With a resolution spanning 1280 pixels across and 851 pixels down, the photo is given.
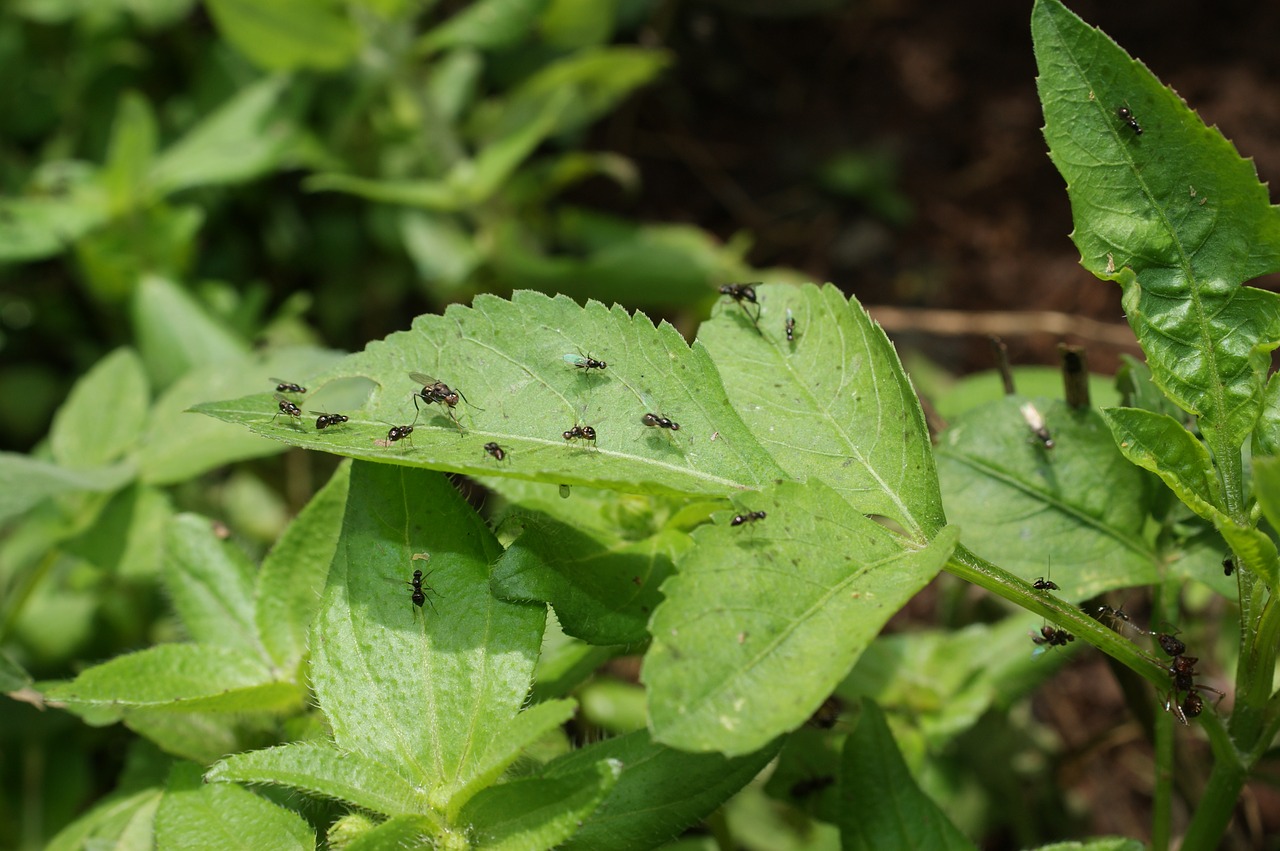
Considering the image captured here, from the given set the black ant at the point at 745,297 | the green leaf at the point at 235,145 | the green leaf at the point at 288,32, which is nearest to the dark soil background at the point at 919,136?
the green leaf at the point at 288,32

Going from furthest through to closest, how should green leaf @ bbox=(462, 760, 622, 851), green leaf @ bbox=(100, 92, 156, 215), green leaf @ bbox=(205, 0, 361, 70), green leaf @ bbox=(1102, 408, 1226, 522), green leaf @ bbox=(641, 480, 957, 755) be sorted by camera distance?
green leaf @ bbox=(205, 0, 361, 70) < green leaf @ bbox=(100, 92, 156, 215) < green leaf @ bbox=(1102, 408, 1226, 522) < green leaf @ bbox=(462, 760, 622, 851) < green leaf @ bbox=(641, 480, 957, 755)

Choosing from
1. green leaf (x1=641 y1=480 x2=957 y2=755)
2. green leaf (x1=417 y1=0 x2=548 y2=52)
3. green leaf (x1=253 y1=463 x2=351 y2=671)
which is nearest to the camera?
green leaf (x1=641 y1=480 x2=957 y2=755)

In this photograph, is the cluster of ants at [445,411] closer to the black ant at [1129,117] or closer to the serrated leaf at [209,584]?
the serrated leaf at [209,584]

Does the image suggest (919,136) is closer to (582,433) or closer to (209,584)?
(582,433)

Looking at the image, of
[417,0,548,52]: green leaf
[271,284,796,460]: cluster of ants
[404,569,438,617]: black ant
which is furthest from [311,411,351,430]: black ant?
[417,0,548,52]: green leaf

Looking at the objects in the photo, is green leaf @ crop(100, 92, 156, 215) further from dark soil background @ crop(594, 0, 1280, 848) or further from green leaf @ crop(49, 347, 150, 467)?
dark soil background @ crop(594, 0, 1280, 848)

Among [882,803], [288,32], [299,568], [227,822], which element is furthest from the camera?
[288,32]

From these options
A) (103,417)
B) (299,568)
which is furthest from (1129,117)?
(103,417)
